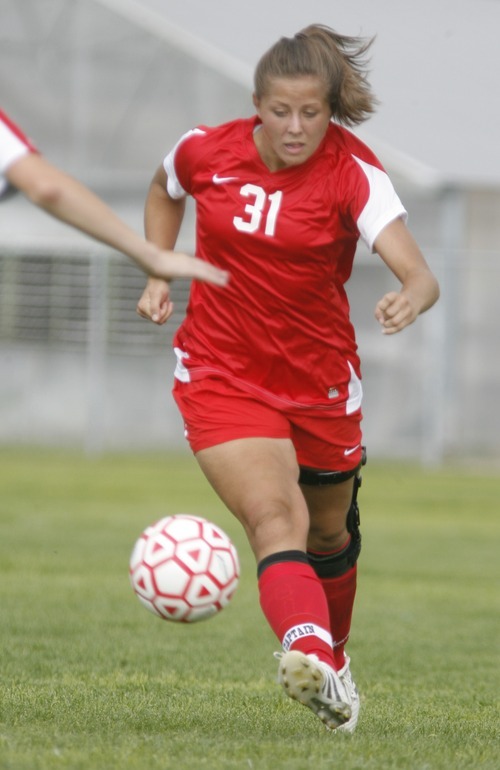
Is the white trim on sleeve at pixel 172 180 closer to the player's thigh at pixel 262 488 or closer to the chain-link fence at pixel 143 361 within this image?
the player's thigh at pixel 262 488

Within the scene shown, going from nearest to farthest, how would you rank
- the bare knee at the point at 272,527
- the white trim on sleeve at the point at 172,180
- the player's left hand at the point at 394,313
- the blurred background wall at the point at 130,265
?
1. the player's left hand at the point at 394,313
2. the bare knee at the point at 272,527
3. the white trim on sleeve at the point at 172,180
4. the blurred background wall at the point at 130,265

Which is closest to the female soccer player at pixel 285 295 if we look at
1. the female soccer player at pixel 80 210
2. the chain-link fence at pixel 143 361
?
the female soccer player at pixel 80 210

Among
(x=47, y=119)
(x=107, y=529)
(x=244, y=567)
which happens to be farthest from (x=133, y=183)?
(x=244, y=567)

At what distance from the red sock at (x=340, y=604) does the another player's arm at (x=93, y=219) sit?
2.02m

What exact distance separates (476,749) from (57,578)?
5.91m

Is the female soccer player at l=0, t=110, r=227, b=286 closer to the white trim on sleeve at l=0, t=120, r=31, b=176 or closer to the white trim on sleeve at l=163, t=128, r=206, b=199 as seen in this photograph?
the white trim on sleeve at l=0, t=120, r=31, b=176

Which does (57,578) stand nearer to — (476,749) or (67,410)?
(476,749)

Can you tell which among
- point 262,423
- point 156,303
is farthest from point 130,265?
point 262,423

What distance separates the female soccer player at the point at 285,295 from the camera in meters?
4.73

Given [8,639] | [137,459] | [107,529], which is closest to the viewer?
[8,639]

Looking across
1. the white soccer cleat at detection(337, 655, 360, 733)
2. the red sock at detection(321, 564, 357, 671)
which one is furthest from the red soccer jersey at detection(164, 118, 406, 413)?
the white soccer cleat at detection(337, 655, 360, 733)

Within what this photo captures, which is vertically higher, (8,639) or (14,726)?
(14,726)

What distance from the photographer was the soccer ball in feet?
15.7

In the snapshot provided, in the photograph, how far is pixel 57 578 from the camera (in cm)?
1026
